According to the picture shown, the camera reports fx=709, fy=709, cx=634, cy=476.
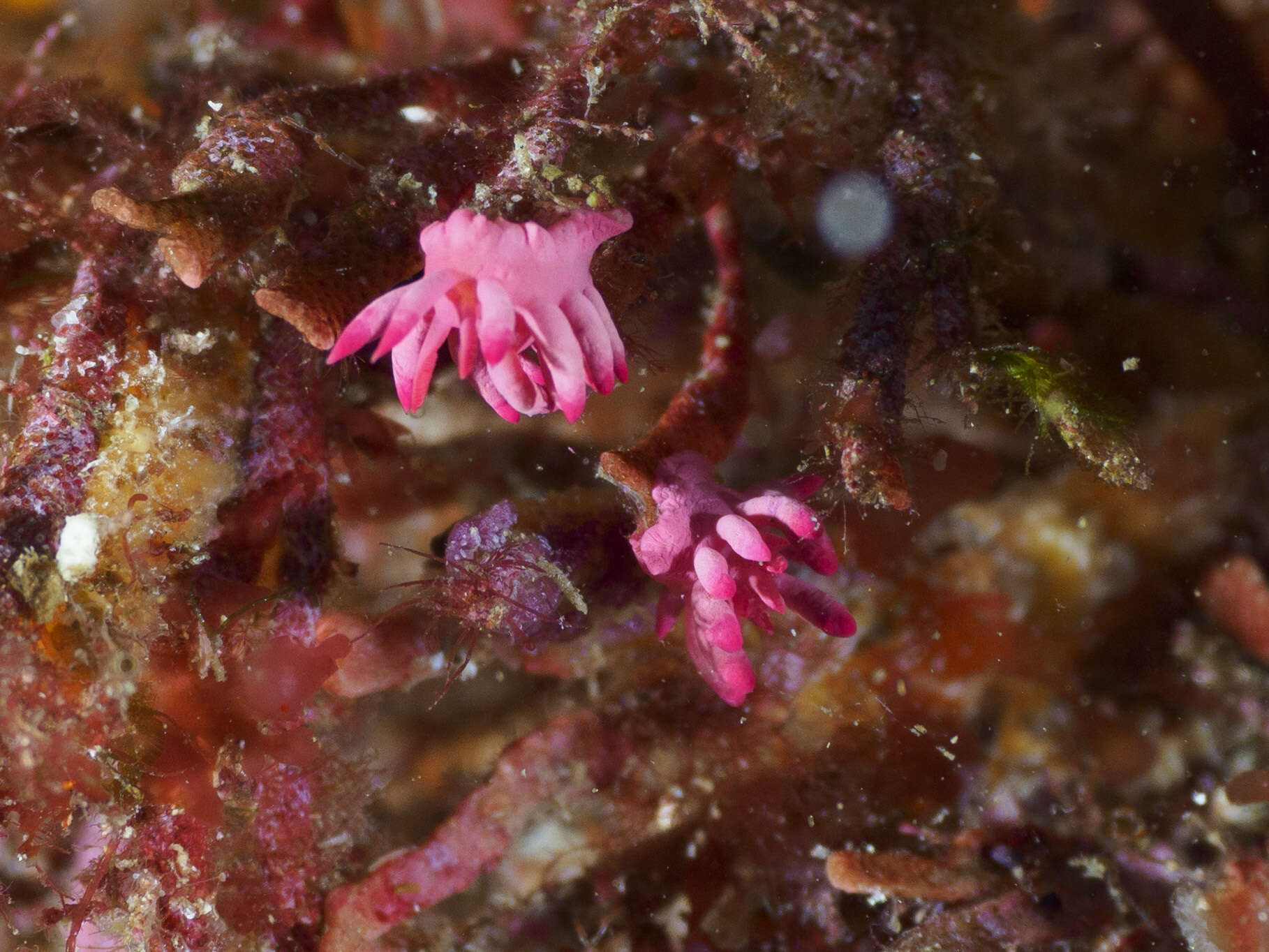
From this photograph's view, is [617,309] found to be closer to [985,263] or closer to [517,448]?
[517,448]

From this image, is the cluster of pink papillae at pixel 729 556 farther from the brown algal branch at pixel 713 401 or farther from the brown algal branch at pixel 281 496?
the brown algal branch at pixel 281 496

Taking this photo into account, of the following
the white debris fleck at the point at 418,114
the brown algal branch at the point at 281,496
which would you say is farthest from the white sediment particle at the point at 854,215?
the brown algal branch at the point at 281,496

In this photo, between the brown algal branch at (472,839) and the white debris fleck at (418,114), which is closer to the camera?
the white debris fleck at (418,114)

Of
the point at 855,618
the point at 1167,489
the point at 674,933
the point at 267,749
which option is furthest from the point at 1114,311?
the point at 267,749

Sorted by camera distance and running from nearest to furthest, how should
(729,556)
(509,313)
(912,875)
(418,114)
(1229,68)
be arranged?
(509,313) < (729,556) < (418,114) < (912,875) < (1229,68)

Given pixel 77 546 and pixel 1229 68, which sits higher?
A: pixel 1229 68

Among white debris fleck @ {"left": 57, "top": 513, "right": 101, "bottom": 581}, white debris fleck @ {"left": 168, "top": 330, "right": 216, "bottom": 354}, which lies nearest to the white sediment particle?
white debris fleck @ {"left": 168, "top": 330, "right": 216, "bottom": 354}

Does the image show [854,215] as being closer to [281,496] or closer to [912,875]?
[281,496]

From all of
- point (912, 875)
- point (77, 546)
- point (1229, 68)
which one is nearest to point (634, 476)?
point (77, 546)
